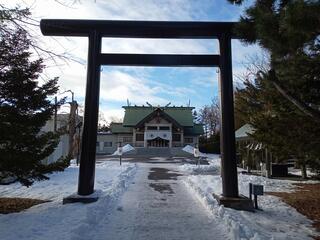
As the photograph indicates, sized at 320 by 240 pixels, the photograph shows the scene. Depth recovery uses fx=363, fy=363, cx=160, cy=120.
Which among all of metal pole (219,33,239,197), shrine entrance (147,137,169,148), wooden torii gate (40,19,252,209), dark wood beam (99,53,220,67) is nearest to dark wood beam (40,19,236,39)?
wooden torii gate (40,19,252,209)

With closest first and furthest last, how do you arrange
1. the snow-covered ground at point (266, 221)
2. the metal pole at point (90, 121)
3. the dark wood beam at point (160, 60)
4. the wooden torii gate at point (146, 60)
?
the snow-covered ground at point (266, 221) → the wooden torii gate at point (146, 60) → the metal pole at point (90, 121) → the dark wood beam at point (160, 60)

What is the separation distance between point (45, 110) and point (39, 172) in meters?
1.70

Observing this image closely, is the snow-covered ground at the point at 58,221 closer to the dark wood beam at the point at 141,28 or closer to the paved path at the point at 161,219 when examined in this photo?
the paved path at the point at 161,219

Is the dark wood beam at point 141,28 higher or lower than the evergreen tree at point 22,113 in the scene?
higher

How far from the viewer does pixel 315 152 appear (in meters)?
10.9

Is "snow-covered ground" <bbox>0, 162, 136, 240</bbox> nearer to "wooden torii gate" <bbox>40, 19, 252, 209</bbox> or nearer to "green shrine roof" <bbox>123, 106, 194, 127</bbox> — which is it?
"wooden torii gate" <bbox>40, 19, 252, 209</bbox>

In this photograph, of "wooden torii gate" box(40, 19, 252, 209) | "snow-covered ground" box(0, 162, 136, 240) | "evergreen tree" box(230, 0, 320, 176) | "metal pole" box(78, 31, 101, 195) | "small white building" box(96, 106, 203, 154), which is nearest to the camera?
"evergreen tree" box(230, 0, 320, 176)

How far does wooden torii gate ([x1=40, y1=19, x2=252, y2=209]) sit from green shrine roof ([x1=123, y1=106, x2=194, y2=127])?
49193mm

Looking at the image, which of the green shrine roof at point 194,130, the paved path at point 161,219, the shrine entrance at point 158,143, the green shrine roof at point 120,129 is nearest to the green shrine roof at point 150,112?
the green shrine roof at point 194,130

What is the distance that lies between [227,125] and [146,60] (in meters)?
3.02

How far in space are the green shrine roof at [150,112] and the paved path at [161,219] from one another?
1921 inches

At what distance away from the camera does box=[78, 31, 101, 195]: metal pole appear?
33.5ft

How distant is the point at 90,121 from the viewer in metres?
10.4

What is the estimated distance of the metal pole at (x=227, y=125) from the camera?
392 inches
